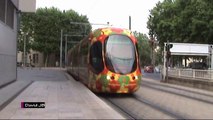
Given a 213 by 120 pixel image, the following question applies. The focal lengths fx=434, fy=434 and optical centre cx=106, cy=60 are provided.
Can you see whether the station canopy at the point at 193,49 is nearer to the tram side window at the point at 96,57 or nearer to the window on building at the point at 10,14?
the window on building at the point at 10,14

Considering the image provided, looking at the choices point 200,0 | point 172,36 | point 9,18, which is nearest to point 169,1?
point 172,36

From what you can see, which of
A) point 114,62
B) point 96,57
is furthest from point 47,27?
point 114,62

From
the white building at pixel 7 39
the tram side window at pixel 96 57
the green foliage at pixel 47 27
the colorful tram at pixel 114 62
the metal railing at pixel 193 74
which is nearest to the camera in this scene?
the colorful tram at pixel 114 62

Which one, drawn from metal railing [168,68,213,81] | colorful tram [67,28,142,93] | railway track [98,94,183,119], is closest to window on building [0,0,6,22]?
colorful tram [67,28,142,93]

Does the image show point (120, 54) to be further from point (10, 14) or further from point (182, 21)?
point (182, 21)

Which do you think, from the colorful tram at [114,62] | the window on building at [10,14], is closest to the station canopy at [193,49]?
the window on building at [10,14]

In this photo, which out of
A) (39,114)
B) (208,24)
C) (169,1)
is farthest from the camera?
(169,1)

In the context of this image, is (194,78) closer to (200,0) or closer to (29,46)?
(200,0)

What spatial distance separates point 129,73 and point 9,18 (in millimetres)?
9637

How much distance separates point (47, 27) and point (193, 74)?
55.4m

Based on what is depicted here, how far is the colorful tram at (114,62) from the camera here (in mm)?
19828

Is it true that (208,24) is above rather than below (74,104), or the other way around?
above

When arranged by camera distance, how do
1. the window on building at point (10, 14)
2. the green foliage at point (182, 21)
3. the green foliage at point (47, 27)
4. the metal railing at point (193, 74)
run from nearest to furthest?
the window on building at point (10, 14), the metal railing at point (193, 74), the green foliage at point (182, 21), the green foliage at point (47, 27)

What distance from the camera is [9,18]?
85.3 feet
